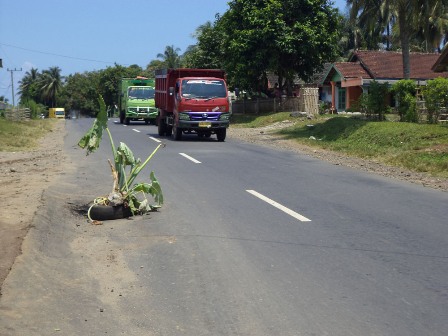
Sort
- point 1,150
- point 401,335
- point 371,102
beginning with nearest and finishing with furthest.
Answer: point 401,335, point 1,150, point 371,102

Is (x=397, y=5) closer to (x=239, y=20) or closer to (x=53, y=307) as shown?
(x=239, y=20)

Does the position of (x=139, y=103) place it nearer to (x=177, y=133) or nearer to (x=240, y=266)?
(x=177, y=133)

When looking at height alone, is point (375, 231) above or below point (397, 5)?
below

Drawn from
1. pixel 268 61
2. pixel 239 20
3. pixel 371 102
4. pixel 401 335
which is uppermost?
pixel 239 20

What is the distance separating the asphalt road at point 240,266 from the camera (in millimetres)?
5520

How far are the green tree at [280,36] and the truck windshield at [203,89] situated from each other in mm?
14938

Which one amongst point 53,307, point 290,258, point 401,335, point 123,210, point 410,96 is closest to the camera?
point 401,335

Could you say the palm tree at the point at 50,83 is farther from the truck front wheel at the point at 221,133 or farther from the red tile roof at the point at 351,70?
the truck front wheel at the point at 221,133

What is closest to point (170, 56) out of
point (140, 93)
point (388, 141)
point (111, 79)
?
point (111, 79)

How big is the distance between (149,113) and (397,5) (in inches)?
675

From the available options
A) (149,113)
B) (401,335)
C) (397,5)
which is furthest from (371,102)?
(401,335)

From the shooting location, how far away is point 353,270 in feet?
23.1

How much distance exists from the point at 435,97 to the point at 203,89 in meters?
8.91

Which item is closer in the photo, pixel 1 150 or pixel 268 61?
pixel 1 150
